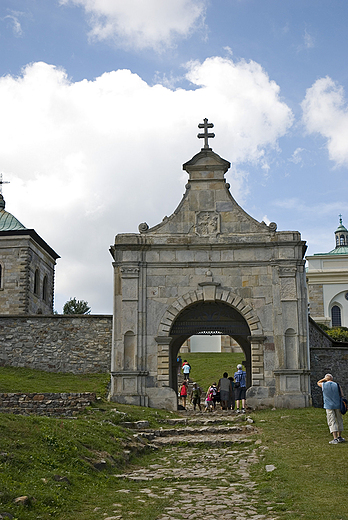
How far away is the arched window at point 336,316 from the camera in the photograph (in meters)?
49.6

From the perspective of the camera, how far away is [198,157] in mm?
20453

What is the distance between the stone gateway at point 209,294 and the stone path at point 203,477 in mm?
4609

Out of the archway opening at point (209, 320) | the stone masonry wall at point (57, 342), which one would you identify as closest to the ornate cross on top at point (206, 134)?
the archway opening at point (209, 320)

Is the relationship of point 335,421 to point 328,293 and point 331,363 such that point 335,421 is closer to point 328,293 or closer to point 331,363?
point 331,363

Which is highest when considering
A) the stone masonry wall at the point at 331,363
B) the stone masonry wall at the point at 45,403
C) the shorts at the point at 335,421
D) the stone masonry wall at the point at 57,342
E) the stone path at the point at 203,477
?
the stone masonry wall at the point at 57,342

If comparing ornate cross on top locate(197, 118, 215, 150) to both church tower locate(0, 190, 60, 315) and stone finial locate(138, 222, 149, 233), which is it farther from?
church tower locate(0, 190, 60, 315)

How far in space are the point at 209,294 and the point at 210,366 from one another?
12.3m

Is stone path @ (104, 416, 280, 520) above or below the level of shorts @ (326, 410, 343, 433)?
below

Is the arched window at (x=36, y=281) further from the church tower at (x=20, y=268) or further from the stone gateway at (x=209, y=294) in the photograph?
the stone gateway at (x=209, y=294)

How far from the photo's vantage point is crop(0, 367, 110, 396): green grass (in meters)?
18.4

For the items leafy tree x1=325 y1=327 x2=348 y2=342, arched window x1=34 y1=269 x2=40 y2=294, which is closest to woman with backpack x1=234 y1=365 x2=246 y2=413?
leafy tree x1=325 y1=327 x2=348 y2=342

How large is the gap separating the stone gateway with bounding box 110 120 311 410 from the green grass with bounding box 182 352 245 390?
765 cm

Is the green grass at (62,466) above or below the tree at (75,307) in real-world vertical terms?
below

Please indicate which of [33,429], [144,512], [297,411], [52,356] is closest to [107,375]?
[52,356]
